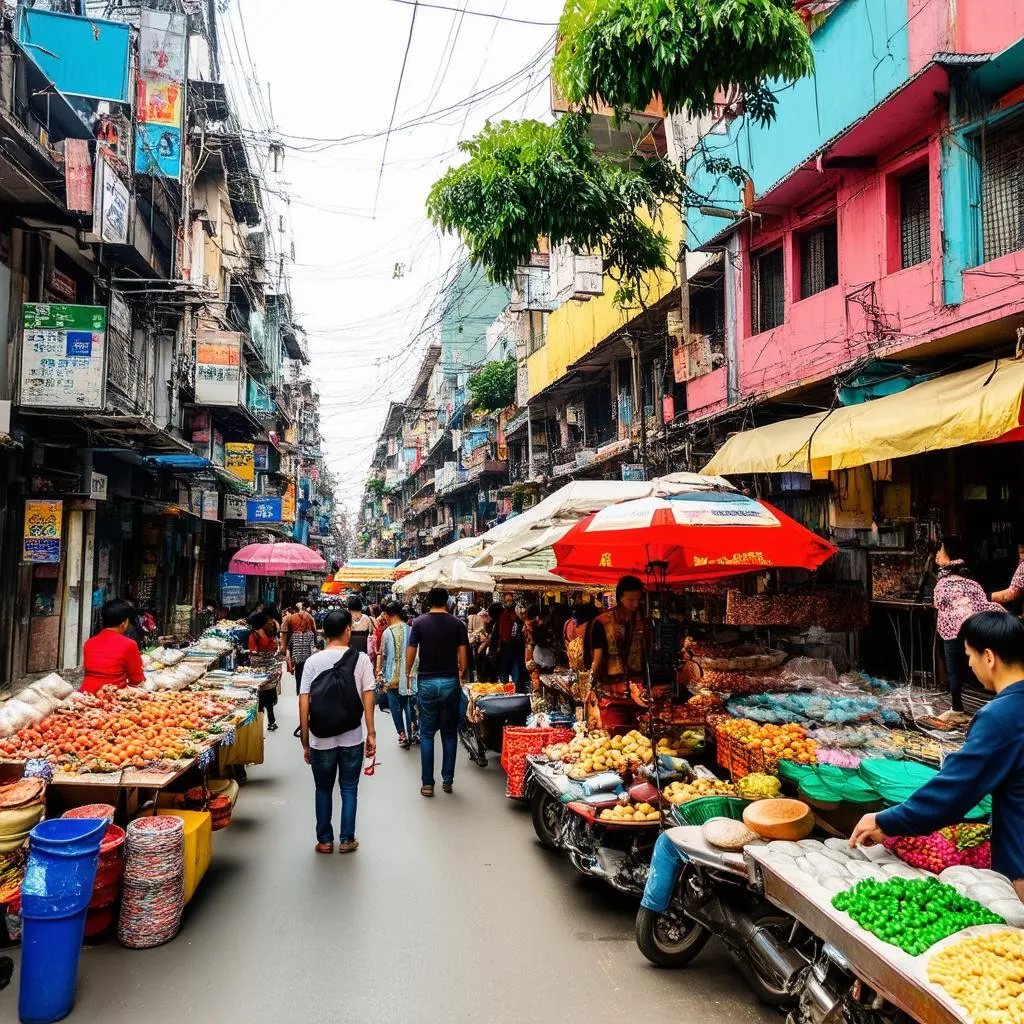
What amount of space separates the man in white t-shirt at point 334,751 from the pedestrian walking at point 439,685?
1.98 meters

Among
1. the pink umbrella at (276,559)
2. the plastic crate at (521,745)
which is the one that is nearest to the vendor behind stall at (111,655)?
the plastic crate at (521,745)

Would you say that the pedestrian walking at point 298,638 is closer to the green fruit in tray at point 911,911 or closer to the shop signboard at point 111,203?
the shop signboard at point 111,203

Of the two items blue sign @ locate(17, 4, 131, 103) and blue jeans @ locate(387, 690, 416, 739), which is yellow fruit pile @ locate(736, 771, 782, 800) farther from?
blue sign @ locate(17, 4, 131, 103)

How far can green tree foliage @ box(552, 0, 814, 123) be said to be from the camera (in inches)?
285

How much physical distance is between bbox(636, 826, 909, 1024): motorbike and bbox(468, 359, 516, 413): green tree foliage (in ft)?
89.4

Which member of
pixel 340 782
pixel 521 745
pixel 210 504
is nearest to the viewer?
pixel 340 782

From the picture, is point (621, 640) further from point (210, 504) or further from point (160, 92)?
point (210, 504)

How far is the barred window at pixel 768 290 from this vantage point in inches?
508

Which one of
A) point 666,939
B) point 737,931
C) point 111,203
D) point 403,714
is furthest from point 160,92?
point 737,931

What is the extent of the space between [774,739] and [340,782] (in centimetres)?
361

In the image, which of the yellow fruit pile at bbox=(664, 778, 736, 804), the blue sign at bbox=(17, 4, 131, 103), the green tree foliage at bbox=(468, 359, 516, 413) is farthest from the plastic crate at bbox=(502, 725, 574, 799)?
the green tree foliage at bbox=(468, 359, 516, 413)

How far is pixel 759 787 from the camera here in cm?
542

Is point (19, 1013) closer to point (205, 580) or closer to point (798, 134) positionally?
point (798, 134)

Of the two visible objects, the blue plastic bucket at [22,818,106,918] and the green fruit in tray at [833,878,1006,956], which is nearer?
the green fruit in tray at [833,878,1006,956]
